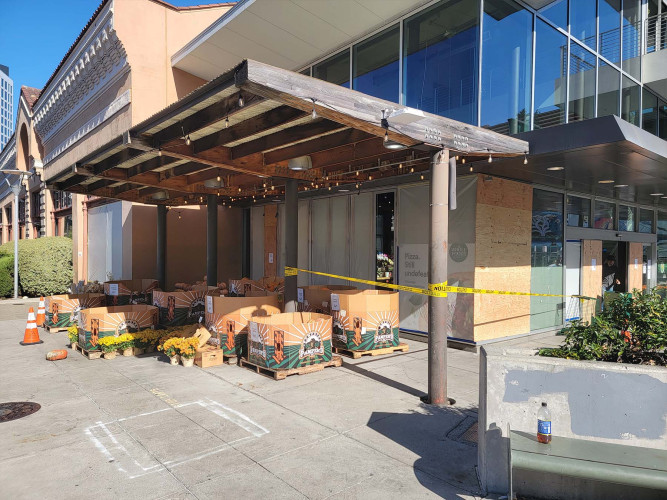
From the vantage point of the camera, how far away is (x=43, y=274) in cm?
2114

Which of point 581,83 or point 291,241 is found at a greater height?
point 581,83

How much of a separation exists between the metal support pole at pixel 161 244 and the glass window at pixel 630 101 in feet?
49.3

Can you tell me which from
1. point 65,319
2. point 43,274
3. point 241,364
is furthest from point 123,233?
point 241,364

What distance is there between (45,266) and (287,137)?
63.9ft

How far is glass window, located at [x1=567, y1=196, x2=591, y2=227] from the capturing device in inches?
479

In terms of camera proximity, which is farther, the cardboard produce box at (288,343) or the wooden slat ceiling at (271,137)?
the cardboard produce box at (288,343)

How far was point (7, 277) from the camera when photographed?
20.5 m

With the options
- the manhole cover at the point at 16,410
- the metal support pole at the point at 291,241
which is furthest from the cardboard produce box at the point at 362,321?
the manhole cover at the point at 16,410

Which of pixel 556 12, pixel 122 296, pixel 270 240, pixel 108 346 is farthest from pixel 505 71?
pixel 122 296

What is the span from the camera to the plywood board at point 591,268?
12672 mm

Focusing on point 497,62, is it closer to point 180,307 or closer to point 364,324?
point 364,324

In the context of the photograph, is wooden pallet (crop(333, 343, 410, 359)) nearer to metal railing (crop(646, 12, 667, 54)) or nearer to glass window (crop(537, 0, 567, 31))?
glass window (crop(537, 0, 567, 31))

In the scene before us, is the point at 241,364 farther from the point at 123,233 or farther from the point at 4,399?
the point at 123,233

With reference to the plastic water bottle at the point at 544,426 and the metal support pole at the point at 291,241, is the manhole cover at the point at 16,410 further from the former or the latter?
the plastic water bottle at the point at 544,426
